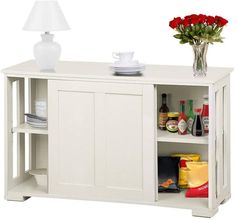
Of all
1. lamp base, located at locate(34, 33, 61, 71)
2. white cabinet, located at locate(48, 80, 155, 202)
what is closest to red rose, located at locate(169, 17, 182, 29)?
white cabinet, located at locate(48, 80, 155, 202)

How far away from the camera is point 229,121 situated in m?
7.79

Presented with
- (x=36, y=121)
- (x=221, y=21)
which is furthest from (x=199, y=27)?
(x=36, y=121)

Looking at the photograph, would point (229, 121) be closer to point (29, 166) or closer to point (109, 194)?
point (109, 194)

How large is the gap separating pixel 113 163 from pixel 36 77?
880 millimetres

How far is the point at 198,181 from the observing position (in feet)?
25.2

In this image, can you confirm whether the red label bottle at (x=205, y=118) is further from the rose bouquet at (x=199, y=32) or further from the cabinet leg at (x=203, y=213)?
the cabinet leg at (x=203, y=213)

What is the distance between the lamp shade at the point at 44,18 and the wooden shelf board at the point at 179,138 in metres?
1.15

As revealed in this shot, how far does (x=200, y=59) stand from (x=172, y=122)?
535 millimetres

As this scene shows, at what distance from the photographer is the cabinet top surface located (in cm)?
740

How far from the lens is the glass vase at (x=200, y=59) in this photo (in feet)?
24.6

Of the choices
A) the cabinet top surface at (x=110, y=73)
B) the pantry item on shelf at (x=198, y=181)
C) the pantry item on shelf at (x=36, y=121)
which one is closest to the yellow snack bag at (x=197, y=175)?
the pantry item on shelf at (x=198, y=181)

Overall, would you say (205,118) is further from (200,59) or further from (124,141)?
(124,141)

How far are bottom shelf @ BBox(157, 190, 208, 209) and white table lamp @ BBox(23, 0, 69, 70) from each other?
4.40ft

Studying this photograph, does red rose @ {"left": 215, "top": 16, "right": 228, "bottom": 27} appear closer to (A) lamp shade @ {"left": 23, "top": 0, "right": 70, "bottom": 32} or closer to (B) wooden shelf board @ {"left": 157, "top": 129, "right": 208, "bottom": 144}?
(B) wooden shelf board @ {"left": 157, "top": 129, "right": 208, "bottom": 144}
